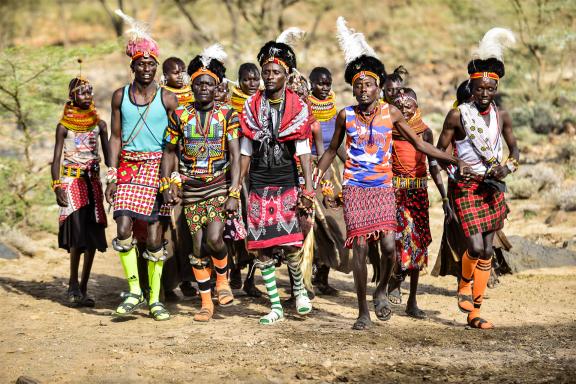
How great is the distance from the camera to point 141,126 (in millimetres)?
7160

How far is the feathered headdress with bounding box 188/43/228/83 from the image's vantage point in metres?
7.13

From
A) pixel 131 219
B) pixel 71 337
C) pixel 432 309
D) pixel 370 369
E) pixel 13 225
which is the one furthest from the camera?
pixel 13 225

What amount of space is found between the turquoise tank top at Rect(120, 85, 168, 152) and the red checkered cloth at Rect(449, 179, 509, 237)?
257 cm

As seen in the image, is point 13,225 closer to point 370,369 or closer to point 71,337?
point 71,337

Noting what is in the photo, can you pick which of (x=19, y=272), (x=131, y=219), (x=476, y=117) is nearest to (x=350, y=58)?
(x=476, y=117)

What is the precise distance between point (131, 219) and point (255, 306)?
1576 mm

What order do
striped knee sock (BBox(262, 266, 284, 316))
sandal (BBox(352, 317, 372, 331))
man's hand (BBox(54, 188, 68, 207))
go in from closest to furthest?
sandal (BBox(352, 317, 372, 331)) < striped knee sock (BBox(262, 266, 284, 316)) < man's hand (BBox(54, 188, 68, 207))

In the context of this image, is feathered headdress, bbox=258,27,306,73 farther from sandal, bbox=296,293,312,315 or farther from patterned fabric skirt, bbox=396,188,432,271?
sandal, bbox=296,293,312,315

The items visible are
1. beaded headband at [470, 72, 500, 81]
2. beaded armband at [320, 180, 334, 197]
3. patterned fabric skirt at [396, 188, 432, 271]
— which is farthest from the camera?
patterned fabric skirt at [396, 188, 432, 271]

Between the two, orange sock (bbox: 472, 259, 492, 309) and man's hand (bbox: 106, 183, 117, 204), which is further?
man's hand (bbox: 106, 183, 117, 204)

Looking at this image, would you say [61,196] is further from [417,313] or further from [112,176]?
[417,313]

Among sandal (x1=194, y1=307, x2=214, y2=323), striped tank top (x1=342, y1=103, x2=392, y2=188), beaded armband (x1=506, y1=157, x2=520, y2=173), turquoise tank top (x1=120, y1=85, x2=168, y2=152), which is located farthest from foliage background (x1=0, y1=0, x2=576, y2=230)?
beaded armband (x1=506, y1=157, x2=520, y2=173)

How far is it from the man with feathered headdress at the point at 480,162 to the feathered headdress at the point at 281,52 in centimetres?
142

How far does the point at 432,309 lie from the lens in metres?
7.91
